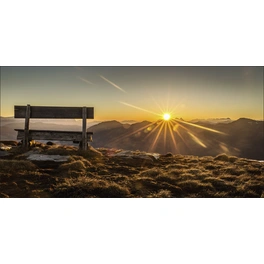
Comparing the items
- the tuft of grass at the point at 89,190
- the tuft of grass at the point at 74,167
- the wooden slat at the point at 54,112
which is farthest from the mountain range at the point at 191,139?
the tuft of grass at the point at 89,190

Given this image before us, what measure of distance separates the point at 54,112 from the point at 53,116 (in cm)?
24

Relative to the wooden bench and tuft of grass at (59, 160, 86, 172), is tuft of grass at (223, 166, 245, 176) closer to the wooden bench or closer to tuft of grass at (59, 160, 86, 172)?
tuft of grass at (59, 160, 86, 172)

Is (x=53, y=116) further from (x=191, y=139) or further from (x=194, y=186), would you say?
(x=191, y=139)

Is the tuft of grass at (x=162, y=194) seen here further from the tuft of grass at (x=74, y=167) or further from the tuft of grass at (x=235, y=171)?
the tuft of grass at (x=235, y=171)

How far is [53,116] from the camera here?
1391 centimetres

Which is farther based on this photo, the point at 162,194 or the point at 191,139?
the point at 191,139

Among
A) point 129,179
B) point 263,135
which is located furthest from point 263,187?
point 263,135

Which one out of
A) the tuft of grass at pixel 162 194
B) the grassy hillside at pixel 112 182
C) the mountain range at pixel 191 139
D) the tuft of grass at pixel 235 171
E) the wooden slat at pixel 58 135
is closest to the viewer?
the tuft of grass at pixel 162 194

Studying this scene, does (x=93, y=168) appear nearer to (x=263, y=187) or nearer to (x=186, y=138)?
(x=263, y=187)

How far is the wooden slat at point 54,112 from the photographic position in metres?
13.8

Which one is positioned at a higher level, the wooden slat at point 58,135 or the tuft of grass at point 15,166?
the wooden slat at point 58,135

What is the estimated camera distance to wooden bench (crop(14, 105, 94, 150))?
44.2 ft

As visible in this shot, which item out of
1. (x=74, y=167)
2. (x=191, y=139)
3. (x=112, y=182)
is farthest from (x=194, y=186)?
(x=191, y=139)

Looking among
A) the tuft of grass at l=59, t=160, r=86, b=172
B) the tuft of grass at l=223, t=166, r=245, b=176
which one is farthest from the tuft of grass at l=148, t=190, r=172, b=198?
the tuft of grass at l=223, t=166, r=245, b=176
